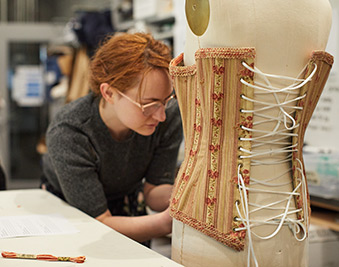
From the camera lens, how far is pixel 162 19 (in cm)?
387

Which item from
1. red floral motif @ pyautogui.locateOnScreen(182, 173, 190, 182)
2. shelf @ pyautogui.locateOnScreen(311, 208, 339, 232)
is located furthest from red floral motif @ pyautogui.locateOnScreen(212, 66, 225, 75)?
shelf @ pyautogui.locateOnScreen(311, 208, 339, 232)

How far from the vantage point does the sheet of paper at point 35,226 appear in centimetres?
117

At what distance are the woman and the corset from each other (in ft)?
1.29

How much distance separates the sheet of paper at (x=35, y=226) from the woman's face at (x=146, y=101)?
0.36 metres

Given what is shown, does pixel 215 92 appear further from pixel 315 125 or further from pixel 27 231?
pixel 315 125

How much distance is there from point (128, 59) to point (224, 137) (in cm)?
58

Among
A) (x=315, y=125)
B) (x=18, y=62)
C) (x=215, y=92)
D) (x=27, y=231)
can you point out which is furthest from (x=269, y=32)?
(x=18, y=62)

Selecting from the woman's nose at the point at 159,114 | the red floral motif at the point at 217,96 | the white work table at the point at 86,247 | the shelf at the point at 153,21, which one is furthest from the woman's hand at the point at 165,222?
the shelf at the point at 153,21

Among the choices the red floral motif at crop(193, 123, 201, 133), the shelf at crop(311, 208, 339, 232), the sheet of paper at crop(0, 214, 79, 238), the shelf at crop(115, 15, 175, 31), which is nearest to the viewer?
the red floral motif at crop(193, 123, 201, 133)

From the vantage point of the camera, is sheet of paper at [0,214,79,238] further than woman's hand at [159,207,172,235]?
No

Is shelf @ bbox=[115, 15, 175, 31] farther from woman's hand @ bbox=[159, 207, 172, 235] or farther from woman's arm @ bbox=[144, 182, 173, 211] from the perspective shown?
woman's hand @ bbox=[159, 207, 172, 235]

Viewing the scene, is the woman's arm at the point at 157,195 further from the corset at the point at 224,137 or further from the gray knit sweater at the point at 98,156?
the corset at the point at 224,137

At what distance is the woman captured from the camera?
139 centimetres

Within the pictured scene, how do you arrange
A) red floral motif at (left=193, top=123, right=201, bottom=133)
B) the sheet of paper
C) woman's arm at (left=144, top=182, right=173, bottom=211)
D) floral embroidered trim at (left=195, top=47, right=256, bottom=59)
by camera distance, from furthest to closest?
1. woman's arm at (left=144, top=182, right=173, bottom=211)
2. the sheet of paper
3. red floral motif at (left=193, top=123, right=201, bottom=133)
4. floral embroidered trim at (left=195, top=47, right=256, bottom=59)
